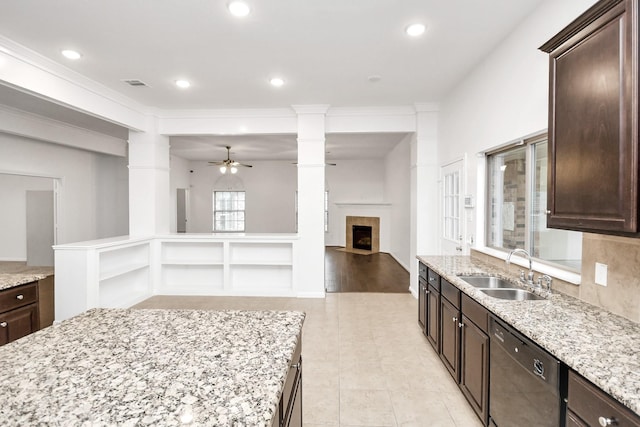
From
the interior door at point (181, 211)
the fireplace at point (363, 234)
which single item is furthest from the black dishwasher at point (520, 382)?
the interior door at point (181, 211)

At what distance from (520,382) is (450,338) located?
41.1 inches

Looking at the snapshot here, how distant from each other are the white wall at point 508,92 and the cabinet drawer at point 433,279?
2.86 feet

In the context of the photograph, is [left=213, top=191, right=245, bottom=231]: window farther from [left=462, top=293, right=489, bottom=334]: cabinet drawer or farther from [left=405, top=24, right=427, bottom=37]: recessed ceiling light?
[left=462, top=293, right=489, bottom=334]: cabinet drawer

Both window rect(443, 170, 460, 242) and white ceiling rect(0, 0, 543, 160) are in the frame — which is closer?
white ceiling rect(0, 0, 543, 160)

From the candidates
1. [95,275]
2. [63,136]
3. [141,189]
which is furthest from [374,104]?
[63,136]

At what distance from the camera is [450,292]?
2650mm

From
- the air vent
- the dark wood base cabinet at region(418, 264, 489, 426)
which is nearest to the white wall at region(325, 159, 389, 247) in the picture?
the air vent

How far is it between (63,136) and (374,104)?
540cm

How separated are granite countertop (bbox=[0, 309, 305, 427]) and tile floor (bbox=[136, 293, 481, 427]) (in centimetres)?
122

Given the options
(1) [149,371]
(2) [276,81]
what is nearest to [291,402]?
(1) [149,371]

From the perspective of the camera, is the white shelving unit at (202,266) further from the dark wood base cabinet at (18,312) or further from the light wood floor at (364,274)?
the dark wood base cabinet at (18,312)

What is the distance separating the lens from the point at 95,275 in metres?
3.99

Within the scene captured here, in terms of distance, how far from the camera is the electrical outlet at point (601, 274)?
1830 millimetres

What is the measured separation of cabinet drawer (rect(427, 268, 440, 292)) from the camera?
9.82 ft
